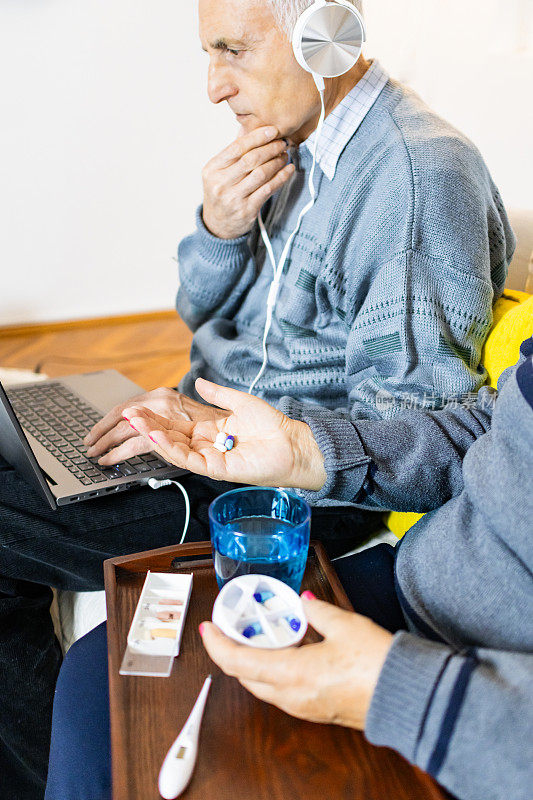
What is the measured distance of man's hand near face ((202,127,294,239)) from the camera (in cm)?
112

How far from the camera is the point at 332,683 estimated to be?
1.77ft

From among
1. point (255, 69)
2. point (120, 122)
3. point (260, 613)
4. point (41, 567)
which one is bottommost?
point (41, 567)

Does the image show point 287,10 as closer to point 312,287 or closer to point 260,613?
point 312,287

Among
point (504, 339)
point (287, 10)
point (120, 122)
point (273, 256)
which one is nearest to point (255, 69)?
point (287, 10)

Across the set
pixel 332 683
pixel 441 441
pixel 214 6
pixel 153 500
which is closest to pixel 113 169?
pixel 214 6

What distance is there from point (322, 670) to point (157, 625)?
0.19 metres

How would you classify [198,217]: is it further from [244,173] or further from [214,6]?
[214,6]

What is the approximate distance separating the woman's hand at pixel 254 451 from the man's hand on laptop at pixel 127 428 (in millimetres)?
156

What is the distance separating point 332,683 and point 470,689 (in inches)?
4.2

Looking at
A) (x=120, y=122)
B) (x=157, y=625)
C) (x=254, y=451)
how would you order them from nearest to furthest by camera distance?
(x=157, y=625) < (x=254, y=451) < (x=120, y=122)

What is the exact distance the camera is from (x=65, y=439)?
3.75 feet

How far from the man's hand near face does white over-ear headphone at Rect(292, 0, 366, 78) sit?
0.50ft

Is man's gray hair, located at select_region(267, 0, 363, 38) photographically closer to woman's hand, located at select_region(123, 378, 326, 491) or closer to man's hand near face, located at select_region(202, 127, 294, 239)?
man's hand near face, located at select_region(202, 127, 294, 239)

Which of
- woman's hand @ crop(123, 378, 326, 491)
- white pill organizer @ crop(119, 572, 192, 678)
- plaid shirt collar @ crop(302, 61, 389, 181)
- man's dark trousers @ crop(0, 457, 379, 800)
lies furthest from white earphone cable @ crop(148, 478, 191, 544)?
plaid shirt collar @ crop(302, 61, 389, 181)
